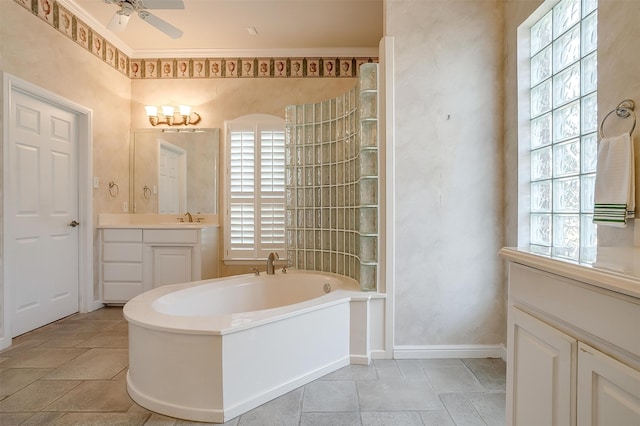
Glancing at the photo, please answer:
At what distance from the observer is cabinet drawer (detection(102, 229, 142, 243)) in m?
3.63

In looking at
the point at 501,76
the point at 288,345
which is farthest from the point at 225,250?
the point at 501,76

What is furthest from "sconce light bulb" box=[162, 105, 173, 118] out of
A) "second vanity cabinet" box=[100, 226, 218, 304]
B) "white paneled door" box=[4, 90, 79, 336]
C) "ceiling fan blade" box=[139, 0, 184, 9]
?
"ceiling fan blade" box=[139, 0, 184, 9]

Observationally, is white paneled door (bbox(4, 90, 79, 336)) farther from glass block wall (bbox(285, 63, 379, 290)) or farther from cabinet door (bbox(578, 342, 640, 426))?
cabinet door (bbox(578, 342, 640, 426))

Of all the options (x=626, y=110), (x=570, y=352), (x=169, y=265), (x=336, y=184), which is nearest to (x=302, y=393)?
(x=570, y=352)

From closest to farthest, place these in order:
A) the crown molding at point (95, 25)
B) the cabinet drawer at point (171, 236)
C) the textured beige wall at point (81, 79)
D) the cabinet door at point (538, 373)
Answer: the cabinet door at point (538, 373)
the textured beige wall at point (81, 79)
the crown molding at point (95, 25)
the cabinet drawer at point (171, 236)

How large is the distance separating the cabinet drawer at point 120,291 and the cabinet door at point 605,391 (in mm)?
3794

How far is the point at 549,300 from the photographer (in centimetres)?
91

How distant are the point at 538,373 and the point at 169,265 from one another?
3452 mm

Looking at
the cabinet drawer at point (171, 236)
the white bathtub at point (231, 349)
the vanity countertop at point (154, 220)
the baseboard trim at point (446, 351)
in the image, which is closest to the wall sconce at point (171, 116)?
the vanity countertop at point (154, 220)

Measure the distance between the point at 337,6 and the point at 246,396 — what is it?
3181 mm

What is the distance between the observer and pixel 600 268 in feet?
2.41

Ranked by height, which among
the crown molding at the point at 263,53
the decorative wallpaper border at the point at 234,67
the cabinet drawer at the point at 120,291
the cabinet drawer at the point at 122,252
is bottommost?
the cabinet drawer at the point at 120,291

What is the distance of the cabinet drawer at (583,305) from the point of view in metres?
0.65

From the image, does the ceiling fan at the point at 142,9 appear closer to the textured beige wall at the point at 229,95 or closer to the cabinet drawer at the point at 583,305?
the textured beige wall at the point at 229,95
